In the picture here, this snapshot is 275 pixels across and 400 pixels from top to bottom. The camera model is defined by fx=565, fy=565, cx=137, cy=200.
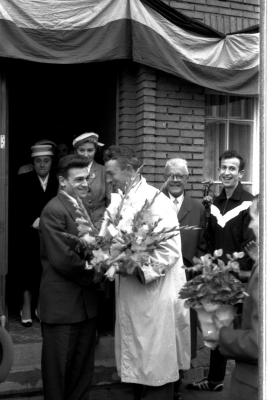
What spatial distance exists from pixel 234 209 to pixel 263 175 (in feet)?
11.1

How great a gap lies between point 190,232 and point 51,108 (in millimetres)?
4254

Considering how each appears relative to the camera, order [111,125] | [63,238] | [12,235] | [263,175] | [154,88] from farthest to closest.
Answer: [12,235] → [111,125] → [154,88] → [63,238] → [263,175]

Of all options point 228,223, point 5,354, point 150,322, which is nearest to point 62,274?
point 150,322

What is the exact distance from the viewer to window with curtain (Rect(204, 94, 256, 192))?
6312 millimetres

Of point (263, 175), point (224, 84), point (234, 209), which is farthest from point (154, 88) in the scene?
point (263, 175)

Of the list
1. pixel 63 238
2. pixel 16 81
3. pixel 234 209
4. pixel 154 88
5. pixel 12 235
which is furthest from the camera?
pixel 16 81

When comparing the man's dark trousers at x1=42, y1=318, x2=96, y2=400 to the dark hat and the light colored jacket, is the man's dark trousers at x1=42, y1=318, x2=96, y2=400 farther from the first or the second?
the dark hat

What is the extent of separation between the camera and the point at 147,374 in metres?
3.84

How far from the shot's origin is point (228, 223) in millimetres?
4477

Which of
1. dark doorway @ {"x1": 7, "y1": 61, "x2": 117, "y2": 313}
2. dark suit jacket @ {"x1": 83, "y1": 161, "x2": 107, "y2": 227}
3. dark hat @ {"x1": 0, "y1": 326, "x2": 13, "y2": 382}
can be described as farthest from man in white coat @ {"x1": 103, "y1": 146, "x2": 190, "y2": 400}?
dark doorway @ {"x1": 7, "y1": 61, "x2": 117, "y2": 313}

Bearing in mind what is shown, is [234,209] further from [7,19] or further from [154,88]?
[7,19]

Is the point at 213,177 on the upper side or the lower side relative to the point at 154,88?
lower

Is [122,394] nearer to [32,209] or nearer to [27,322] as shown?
[27,322]

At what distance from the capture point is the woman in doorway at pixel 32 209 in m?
5.78
